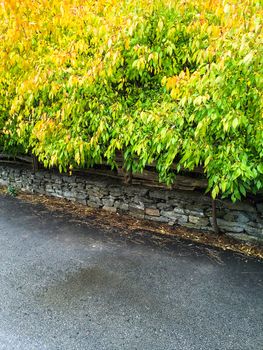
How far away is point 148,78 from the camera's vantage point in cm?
439

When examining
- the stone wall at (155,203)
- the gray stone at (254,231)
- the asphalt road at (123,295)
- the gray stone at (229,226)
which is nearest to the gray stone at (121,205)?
the stone wall at (155,203)

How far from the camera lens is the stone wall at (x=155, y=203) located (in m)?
4.68

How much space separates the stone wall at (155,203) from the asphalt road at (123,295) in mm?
551

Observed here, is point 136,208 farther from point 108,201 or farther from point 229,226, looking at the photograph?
point 229,226

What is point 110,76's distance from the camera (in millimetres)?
4164

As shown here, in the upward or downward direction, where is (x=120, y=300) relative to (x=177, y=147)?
downward

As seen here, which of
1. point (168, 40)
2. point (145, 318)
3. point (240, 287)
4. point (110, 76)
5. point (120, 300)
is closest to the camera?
point (145, 318)

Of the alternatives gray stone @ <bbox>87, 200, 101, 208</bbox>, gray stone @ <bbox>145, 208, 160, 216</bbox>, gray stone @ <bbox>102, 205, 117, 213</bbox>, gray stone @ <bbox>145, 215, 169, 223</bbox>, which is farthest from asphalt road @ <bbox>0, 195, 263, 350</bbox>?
gray stone @ <bbox>87, 200, 101, 208</bbox>

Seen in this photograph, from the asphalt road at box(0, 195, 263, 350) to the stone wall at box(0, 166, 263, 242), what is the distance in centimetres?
55

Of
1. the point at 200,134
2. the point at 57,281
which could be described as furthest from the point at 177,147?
the point at 57,281

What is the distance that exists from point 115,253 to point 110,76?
8.30 ft

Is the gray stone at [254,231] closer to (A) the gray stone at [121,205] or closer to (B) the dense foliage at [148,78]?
(B) the dense foliage at [148,78]

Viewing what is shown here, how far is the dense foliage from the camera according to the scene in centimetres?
323

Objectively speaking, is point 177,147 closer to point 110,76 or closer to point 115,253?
point 110,76
